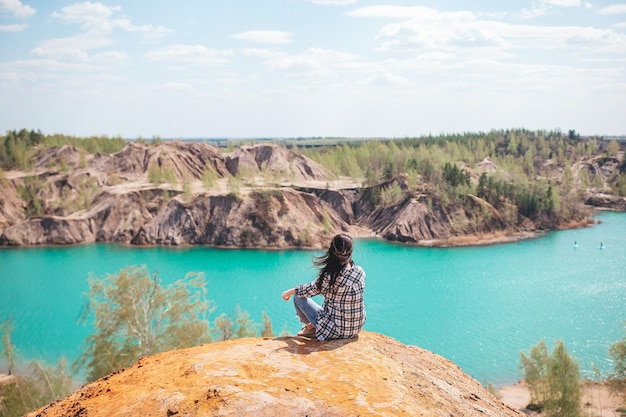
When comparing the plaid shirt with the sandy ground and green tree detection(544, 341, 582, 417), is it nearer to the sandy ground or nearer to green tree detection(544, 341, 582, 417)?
green tree detection(544, 341, 582, 417)

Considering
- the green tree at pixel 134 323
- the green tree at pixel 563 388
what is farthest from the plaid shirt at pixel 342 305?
the green tree at pixel 563 388

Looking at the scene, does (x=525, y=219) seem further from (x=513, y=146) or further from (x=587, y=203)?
(x=513, y=146)

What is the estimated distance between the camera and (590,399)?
26.7 metres

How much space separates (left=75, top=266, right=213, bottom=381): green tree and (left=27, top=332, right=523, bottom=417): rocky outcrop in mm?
16018

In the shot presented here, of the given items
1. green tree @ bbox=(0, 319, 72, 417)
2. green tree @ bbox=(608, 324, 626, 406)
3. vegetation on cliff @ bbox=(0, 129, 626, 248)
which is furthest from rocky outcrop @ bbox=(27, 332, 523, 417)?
vegetation on cliff @ bbox=(0, 129, 626, 248)

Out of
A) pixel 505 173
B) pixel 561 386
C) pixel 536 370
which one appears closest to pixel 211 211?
pixel 505 173

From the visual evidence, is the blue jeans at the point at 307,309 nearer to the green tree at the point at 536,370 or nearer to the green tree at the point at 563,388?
the green tree at the point at 563,388

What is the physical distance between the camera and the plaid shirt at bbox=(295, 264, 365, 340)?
25.2ft

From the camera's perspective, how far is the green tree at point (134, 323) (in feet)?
72.9

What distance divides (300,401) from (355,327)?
7.18 ft

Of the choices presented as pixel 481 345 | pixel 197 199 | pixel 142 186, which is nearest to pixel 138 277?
pixel 481 345

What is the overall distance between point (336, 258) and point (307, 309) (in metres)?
1.15

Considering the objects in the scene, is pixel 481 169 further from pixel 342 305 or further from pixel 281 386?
pixel 281 386

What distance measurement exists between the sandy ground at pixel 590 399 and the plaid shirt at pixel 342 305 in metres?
22.3
